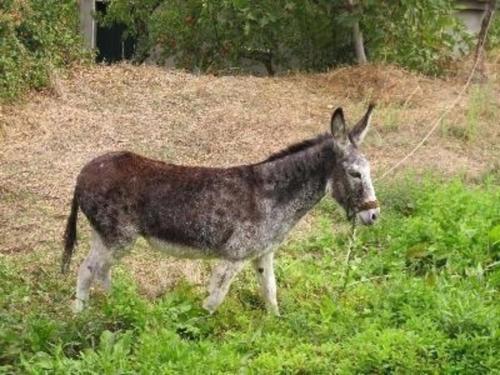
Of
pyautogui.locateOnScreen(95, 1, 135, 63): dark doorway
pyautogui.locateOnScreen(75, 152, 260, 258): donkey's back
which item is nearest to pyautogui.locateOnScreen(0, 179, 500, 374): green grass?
pyautogui.locateOnScreen(75, 152, 260, 258): donkey's back

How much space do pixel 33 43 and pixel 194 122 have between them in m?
2.67

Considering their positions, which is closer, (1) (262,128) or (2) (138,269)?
(2) (138,269)

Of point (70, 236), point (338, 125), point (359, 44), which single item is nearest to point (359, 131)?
point (338, 125)

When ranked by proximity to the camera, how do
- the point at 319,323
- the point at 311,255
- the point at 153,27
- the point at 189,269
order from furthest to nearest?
1. the point at 153,27
2. the point at 311,255
3. the point at 189,269
4. the point at 319,323

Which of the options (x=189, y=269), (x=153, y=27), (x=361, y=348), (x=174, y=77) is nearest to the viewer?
(x=361, y=348)

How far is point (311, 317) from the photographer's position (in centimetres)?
695

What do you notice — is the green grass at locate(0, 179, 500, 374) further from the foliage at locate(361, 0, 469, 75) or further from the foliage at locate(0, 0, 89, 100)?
the foliage at locate(361, 0, 469, 75)

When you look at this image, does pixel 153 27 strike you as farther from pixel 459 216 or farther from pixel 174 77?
pixel 459 216

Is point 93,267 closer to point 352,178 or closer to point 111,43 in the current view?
point 352,178

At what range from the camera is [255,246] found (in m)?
6.93

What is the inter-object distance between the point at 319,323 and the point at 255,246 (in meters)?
0.71

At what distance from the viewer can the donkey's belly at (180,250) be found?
6922mm

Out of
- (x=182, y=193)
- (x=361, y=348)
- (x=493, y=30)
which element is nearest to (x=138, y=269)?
(x=182, y=193)

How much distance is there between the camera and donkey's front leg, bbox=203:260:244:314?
6852 mm
